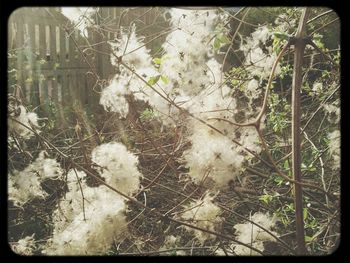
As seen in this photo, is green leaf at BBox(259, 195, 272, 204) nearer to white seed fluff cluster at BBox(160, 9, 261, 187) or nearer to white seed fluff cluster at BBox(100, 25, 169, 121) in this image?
white seed fluff cluster at BBox(160, 9, 261, 187)

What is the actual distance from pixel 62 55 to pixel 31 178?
351mm

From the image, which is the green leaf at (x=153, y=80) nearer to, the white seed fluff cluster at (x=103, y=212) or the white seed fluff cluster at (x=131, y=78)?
the white seed fluff cluster at (x=131, y=78)

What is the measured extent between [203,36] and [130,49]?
7.4 inches

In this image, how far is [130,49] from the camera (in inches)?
46.7

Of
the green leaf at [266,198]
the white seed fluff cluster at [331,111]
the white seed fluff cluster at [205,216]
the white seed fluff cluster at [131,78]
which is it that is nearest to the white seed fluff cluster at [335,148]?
the white seed fluff cluster at [331,111]

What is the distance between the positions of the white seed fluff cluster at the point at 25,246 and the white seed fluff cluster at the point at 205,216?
0.38 meters

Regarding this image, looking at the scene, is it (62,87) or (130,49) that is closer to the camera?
(130,49)

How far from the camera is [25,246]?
114 cm

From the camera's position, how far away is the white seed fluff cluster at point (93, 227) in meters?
1.05

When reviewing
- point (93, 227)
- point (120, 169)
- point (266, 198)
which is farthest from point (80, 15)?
→ point (266, 198)

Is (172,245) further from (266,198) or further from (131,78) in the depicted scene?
(131,78)

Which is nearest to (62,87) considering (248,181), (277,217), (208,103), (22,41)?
(22,41)

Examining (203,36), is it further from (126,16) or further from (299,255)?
(299,255)
